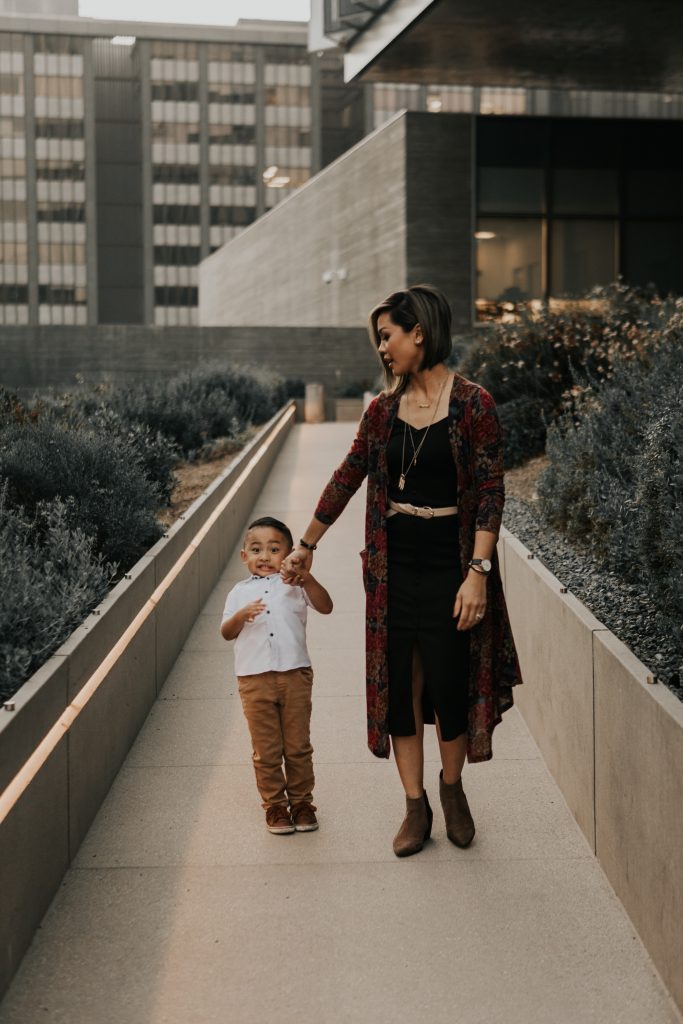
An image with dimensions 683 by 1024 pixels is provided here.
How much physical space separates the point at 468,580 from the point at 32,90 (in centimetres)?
8798

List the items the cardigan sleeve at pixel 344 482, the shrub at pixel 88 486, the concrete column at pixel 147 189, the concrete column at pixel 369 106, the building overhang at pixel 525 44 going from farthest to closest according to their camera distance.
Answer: the concrete column at pixel 147 189
the concrete column at pixel 369 106
the building overhang at pixel 525 44
the shrub at pixel 88 486
the cardigan sleeve at pixel 344 482

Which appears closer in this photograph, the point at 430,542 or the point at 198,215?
the point at 430,542

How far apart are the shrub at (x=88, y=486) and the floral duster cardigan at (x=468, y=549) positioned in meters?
3.34

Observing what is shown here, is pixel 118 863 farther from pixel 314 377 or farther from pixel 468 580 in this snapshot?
pixel 314 377

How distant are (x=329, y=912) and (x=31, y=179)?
86773 mm

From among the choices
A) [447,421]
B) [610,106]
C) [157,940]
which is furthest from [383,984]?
[610,106]

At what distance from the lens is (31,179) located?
8344 cm

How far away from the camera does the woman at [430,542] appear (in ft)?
12.6

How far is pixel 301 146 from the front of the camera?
86.4 metres

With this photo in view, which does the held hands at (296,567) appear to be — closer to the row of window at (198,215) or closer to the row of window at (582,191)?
the row of window at (582,191)

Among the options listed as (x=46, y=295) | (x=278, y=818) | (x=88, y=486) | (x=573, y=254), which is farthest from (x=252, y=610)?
(x=46, y=295)

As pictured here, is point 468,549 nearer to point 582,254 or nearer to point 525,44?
point 525,44

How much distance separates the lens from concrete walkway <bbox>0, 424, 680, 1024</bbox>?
10.6ft

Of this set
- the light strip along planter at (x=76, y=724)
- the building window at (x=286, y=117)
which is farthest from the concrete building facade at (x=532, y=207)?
the building window at (x=286, y=117)
